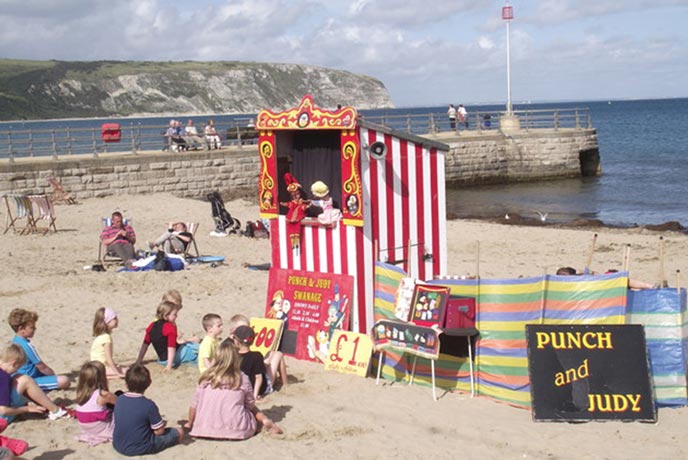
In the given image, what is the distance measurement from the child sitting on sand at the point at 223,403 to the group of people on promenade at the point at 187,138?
20.8 m

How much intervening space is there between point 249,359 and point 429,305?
168cm

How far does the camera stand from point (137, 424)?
21.7 ft

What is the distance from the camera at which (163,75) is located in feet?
618

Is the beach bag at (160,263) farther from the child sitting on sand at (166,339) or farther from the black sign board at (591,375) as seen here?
the black sign board at (591,375)

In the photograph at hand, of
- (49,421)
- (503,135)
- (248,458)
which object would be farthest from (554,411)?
(503,135)

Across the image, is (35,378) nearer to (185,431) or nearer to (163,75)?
(185,431)

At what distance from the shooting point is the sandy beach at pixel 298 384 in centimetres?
682

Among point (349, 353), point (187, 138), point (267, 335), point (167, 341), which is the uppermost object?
point (187, 138)

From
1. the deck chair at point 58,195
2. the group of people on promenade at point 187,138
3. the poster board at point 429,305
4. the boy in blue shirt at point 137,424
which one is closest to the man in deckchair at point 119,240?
the poster board at point 429,305

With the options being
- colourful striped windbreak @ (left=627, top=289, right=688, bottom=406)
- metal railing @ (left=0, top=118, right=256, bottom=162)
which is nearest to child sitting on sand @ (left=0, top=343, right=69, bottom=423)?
colourful striped windbreak @ (left=627, top=289, right=688, bottom=406)

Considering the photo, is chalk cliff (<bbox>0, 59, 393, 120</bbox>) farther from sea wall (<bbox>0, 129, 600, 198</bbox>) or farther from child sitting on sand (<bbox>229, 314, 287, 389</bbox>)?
child sitting on sand (<bbox>229, 314, 287, 389</bbox>)

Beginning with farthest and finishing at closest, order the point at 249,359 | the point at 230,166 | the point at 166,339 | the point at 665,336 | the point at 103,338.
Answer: the point at 230,166 → the point at 166,339 → the point at 103,338 → the point at 249,359 → the point at 665,336

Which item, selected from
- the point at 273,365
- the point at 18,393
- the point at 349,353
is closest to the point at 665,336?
the point at 349,353

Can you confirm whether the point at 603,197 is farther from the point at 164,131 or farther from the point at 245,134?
the point at 164,131
